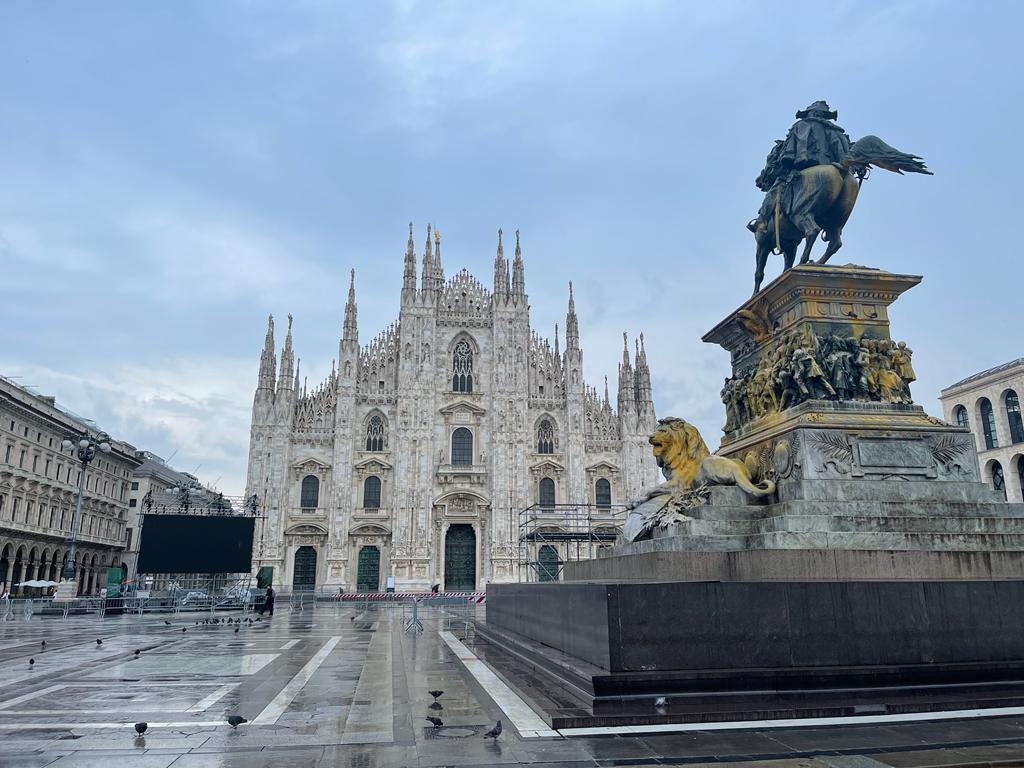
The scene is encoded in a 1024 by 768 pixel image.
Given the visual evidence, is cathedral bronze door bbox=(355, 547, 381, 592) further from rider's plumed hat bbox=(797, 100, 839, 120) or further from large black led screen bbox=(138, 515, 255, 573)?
rider's plumed hat bbox=(797, 100, 839, 120)

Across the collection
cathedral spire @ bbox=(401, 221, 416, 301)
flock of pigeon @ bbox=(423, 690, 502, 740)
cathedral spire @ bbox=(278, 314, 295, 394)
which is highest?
cathedral spire @ bbox=(401, 221, 416, 301)

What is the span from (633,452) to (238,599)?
989 inches

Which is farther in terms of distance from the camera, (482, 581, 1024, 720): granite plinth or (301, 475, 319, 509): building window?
(301, 475, 319, 509): building window

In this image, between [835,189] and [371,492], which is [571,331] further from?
[835,189]

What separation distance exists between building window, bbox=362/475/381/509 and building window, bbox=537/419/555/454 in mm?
10523

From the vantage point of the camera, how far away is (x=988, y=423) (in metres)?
41.1

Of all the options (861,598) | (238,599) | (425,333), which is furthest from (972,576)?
(425,333)

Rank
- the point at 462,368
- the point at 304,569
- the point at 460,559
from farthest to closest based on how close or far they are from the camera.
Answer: the point at 462,368, the point at 460,559, the point at 304,569

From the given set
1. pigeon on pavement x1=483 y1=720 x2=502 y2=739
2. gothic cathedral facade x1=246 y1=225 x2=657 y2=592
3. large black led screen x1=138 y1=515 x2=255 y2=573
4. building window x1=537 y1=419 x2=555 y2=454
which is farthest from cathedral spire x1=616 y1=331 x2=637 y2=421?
pigeon on pavement x1=483 y1=720 x2=502 y2=739

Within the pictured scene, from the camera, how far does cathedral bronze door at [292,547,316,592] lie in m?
43.7

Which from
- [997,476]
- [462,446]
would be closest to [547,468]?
[462,446]

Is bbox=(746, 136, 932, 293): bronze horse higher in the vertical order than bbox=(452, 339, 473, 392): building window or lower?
lower

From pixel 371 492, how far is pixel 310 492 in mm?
3770

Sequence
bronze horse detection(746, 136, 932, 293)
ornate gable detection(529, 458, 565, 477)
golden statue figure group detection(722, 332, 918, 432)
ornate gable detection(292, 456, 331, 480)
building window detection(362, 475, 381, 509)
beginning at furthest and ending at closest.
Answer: ornate gable detection(529, 458, 565, 477), building window detection(362, 475, 381, 509), ornate gable detection(292, 456, 331, 480), bronze horse detection(746, 136, 932, 293), golden statue figure group detection(722, 332, 918, 432)
